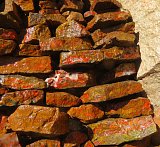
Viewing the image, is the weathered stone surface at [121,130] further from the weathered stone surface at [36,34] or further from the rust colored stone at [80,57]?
the weathered stone surface at [36,34]

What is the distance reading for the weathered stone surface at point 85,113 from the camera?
366 cm

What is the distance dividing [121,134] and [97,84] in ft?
2.20

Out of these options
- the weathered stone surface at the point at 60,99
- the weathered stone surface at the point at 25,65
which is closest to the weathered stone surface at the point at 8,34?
the weathered stone surface at the point at 25,65

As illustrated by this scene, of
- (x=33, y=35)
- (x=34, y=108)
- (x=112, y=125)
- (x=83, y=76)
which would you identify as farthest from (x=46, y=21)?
(x=112, y=125)

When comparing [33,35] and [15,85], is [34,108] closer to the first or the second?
[15,85]

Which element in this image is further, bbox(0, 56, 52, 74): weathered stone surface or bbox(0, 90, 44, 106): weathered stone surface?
bbox(0, 56, 52, 74): weathered stone surface

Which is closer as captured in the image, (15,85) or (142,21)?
(15,85)

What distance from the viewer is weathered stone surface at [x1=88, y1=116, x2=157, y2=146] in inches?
141

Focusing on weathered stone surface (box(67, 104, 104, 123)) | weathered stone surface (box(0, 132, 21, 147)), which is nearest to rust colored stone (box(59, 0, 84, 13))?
weathered stone surface (box(67, 104, 104, 123))

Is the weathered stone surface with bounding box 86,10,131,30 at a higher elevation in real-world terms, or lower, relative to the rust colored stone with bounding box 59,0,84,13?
lower

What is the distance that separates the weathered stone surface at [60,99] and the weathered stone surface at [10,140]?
519mm

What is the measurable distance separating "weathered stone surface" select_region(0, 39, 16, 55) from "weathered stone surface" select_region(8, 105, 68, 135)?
2.18 ft

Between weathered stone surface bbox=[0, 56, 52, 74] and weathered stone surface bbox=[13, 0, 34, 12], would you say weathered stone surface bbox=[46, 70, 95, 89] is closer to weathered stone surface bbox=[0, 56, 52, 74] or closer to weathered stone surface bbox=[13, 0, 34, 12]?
weathered stone surface bbox=[0, 56, 52, 74]

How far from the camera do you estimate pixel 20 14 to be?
13.2ft
